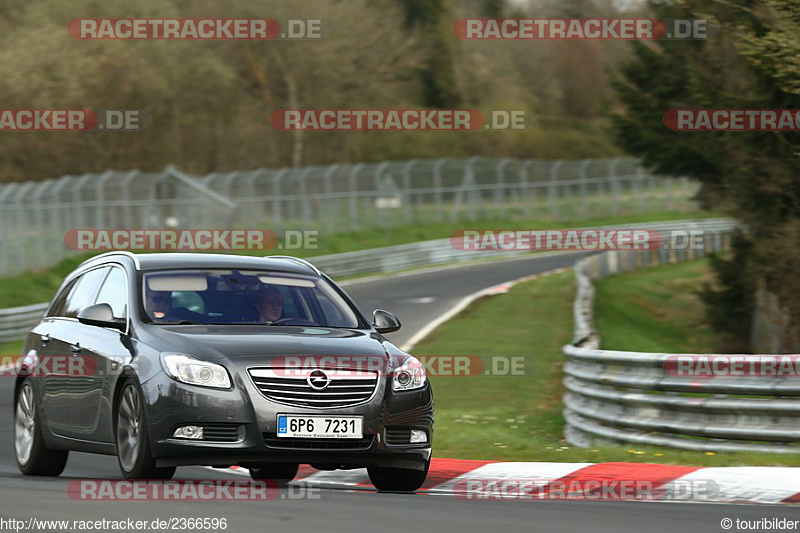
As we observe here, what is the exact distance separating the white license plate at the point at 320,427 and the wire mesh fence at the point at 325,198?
76.1 feet

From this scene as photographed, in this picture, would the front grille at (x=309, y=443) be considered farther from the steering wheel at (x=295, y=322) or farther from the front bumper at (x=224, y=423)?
the steering wheel at (x=295, y=322)

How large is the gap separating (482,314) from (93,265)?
19.0m

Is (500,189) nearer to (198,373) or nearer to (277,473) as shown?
(277,473)

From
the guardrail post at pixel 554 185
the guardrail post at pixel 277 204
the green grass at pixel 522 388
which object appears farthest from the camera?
the guardrail post at pixel 554 185

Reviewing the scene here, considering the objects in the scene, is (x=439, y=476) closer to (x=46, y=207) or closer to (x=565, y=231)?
(x=46, y=207)

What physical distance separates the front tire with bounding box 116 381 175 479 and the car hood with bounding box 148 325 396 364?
0.38 meters


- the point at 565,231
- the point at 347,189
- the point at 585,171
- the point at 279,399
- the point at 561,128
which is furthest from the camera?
the point at 561,128

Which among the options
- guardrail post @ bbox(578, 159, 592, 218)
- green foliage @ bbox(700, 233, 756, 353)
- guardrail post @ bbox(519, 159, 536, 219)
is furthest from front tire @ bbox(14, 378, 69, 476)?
guardrail post @ bbox(578, 159, 592, 218)

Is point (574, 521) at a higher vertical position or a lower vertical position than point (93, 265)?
lower

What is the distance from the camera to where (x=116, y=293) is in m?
9.70

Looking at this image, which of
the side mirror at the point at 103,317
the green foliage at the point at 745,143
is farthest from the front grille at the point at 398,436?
the green foliage at the point at 745,143

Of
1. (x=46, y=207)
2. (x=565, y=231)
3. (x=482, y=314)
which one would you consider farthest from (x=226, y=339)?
(x=565, y=231)

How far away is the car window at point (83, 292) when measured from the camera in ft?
33.5

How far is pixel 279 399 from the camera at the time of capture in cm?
839
